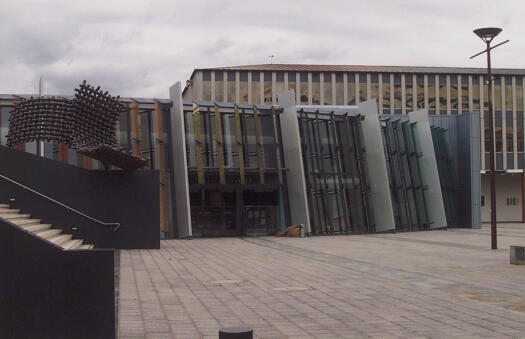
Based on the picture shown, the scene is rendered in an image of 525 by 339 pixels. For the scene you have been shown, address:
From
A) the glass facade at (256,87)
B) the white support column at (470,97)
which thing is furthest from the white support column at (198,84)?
the white support column at (470,97)

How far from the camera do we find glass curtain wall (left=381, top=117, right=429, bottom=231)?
3794cm

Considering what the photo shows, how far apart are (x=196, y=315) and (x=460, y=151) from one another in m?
35.9

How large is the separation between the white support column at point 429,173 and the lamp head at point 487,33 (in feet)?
56.0

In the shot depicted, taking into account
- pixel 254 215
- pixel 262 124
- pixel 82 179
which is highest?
pixel 262 124

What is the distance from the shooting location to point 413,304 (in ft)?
35.8

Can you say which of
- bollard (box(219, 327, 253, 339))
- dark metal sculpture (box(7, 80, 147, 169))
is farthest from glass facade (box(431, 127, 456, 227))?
bollard (box(219, 327, 253, 339))

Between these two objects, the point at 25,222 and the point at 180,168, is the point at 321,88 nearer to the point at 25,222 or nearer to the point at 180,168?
the point at 180,168

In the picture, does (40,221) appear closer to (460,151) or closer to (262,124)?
(262,124)

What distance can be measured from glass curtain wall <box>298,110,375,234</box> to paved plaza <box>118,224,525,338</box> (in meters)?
12.3

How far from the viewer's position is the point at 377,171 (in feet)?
117

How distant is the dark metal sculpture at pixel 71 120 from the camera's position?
1983 centimetres

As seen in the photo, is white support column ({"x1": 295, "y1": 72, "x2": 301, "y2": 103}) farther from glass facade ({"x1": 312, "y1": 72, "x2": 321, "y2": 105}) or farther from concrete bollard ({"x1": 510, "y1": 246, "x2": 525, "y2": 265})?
concrete bollard ({"x1": 510, "y1": 246, "x2": 525, "y2": 265})

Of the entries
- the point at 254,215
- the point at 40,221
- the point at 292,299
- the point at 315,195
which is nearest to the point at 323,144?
the point at 315,195

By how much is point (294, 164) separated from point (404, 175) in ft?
30.6
